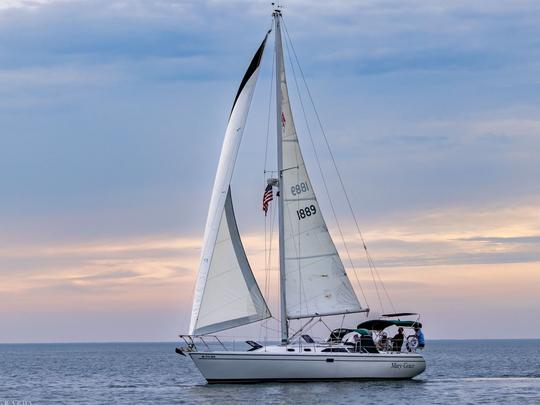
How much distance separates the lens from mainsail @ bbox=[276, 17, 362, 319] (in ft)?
156

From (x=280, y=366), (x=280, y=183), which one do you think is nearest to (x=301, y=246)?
(x=280, y=183)

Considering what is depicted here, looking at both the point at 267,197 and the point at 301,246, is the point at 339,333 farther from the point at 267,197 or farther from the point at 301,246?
the point at 267,197

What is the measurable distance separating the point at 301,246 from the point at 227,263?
4.14m

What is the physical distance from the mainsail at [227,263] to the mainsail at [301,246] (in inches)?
71.4

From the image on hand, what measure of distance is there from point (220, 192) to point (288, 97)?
6082mm

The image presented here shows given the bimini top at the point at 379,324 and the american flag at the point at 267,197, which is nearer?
the american flag at the point at 267,197

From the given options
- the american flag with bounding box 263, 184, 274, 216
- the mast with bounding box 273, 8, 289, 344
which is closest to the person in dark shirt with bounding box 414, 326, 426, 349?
the mast with bounding box 273, 8, 289, 344

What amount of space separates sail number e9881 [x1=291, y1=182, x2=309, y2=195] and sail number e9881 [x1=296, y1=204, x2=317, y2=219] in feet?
2.85

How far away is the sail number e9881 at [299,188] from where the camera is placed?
48.3 metres

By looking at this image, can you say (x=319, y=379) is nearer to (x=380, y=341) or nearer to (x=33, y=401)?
(x=380, y=341)

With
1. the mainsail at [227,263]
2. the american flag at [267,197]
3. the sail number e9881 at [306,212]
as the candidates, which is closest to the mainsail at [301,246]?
the sail number e9881 at [306,212]

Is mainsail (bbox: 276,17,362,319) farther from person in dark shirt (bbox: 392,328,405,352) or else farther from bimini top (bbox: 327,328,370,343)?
person in dark shirt (bbox: 392,328,405,352)

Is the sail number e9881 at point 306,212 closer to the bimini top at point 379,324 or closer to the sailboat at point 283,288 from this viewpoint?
the sailboat at point 283,288

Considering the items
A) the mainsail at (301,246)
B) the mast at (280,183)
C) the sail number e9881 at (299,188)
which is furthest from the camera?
the sail number e9881 at (299,188)
